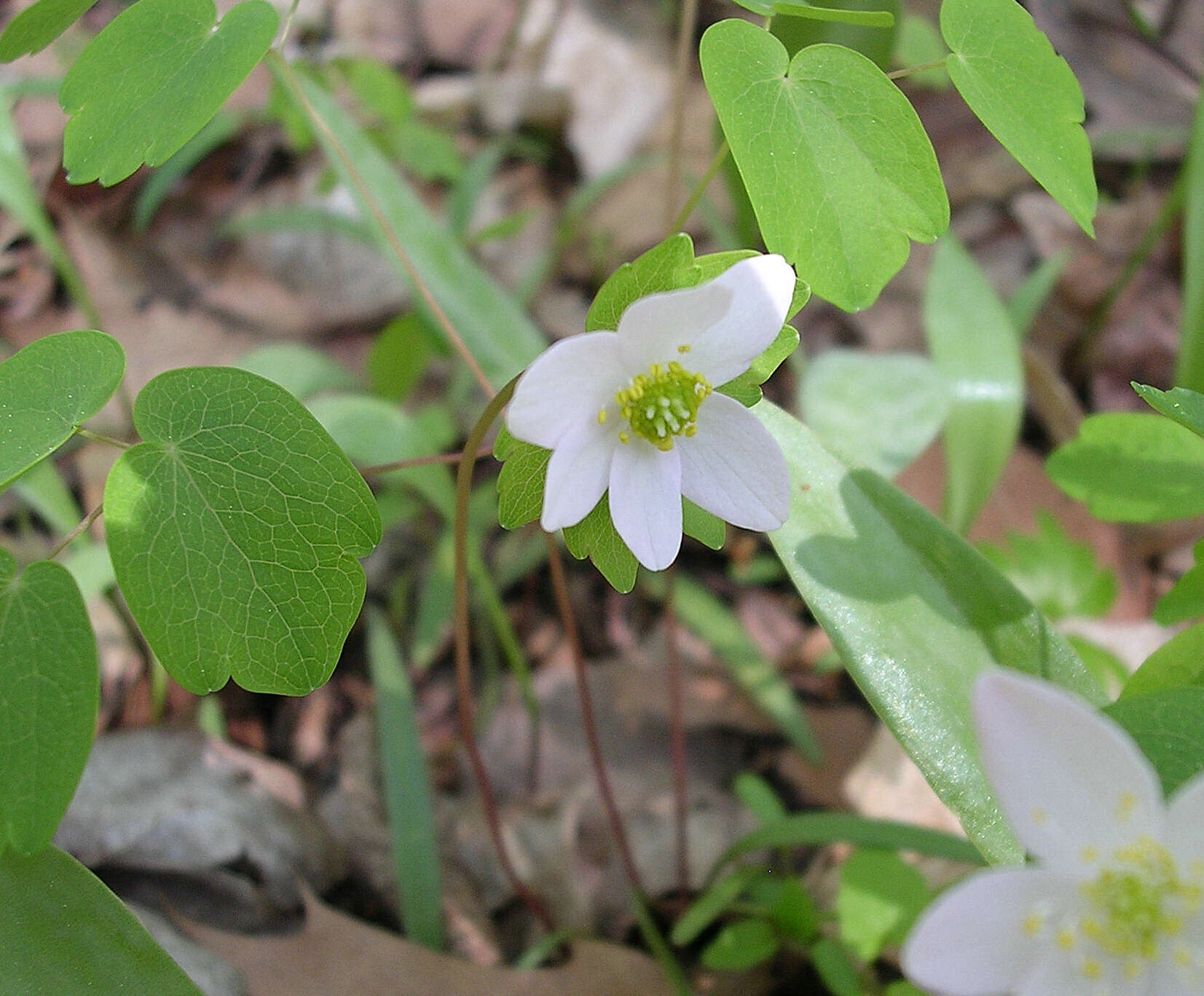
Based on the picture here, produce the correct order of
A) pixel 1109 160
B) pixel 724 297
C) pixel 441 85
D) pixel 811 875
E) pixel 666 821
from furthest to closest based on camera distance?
pixel 441 85 → pixel 1109 160 → pixel 666 821 → pixel 811 875 → pixel 724 297

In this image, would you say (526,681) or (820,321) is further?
(820,321)

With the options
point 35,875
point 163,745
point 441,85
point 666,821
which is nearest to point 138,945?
point 35,875

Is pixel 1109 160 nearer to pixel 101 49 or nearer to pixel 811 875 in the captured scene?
pixel 811 875

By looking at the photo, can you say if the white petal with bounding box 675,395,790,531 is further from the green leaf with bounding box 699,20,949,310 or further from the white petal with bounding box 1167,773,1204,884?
the white petal with bounding box 1167,773,1204,884

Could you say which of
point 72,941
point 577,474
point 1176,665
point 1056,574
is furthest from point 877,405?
point 72,941

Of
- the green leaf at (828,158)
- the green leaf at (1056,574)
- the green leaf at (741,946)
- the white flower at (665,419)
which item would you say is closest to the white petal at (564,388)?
the white flower at (665,419)

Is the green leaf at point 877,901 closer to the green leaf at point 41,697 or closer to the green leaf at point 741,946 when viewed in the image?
the green leaf at point 741,946

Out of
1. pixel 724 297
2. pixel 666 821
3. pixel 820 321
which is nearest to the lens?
pixel 724 297
